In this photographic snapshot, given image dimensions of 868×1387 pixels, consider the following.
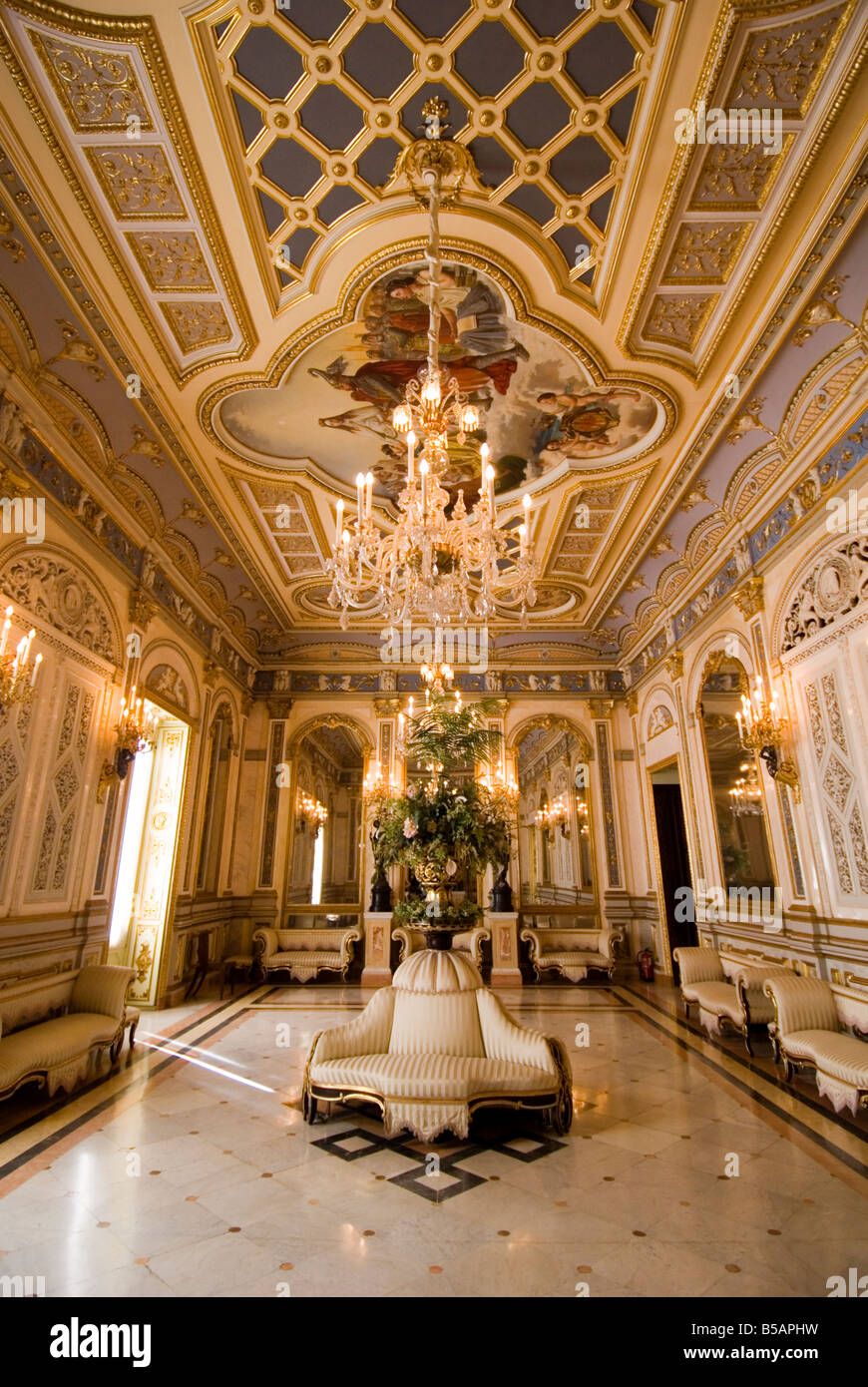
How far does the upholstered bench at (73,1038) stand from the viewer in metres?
4.11

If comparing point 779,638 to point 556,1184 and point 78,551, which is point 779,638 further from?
point 78,551

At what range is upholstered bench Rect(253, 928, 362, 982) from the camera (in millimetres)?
9422

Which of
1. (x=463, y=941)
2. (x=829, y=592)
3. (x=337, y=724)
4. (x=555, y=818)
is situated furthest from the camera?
(x=555, y=818)

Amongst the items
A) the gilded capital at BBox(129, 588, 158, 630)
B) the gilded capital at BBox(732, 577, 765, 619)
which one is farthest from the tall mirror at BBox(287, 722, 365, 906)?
the gilded capital at BBox(732, 577, 765, 619)

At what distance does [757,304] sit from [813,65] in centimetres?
145

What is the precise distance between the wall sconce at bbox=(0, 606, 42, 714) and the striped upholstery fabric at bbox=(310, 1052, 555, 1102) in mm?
3183

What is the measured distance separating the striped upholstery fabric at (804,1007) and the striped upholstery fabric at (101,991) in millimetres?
5133

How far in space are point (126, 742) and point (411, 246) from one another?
4.77 meters

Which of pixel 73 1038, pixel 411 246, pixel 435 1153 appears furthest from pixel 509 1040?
pixel 411 246

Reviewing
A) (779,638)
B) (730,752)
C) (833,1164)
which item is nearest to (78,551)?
(779,638)

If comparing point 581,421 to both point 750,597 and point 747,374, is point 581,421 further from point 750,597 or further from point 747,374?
point 750,597

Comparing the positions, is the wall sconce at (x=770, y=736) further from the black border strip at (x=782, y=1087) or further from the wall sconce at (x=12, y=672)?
the wall sconce at (x=12, y=672)

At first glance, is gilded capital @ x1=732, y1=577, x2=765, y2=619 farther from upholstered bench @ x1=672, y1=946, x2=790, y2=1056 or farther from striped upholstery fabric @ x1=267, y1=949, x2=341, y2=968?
striped upholstery fabric @ x1=267, y1=949, x2=341, y2=968

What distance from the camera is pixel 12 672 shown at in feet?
14.5
